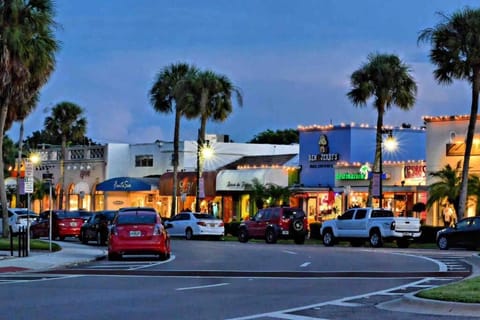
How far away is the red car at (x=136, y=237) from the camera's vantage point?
28219 millimetres

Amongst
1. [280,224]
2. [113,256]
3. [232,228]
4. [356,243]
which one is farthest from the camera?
[232,228]

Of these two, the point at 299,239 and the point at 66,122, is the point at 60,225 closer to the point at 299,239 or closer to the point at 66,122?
the point at 299,239

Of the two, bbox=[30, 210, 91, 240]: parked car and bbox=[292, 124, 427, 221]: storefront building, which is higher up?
bbox=[292, 124, 427, 221]: storefront building

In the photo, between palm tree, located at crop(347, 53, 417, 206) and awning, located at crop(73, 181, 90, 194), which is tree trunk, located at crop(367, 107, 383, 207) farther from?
awning, located at crop(73, 181, 90, 194)

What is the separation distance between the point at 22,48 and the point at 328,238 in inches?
645

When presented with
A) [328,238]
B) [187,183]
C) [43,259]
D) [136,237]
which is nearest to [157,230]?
[136,237]

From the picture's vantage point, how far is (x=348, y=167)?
189ft

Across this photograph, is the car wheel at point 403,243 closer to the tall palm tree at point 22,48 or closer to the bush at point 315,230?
the bush at point 315,230


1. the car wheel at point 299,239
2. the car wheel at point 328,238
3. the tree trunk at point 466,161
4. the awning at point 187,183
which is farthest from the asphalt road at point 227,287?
the awning at point 187,183

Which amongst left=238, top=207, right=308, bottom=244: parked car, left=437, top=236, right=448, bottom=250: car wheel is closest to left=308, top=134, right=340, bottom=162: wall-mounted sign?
left=238, top=207, right=308, bottom=244: parked car

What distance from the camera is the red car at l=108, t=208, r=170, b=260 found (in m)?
28.2

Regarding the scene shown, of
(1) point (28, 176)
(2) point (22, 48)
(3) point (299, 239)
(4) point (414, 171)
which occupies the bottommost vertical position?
(3) point (299, 239)

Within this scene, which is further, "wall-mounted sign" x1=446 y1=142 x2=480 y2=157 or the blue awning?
the blue awning

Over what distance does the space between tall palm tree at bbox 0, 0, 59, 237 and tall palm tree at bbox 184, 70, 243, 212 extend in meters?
19.9
